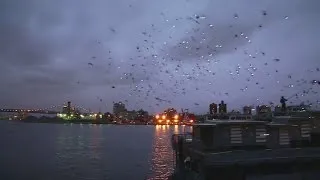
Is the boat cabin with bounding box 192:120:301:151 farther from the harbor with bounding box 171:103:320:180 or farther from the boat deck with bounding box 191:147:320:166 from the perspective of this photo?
the boat deck with bounding box 191:147:320:166

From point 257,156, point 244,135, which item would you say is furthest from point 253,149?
point 257,156

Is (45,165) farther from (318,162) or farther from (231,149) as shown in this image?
(318,162)

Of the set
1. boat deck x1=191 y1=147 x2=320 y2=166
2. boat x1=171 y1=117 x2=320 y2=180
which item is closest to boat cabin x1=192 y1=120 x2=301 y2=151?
boat x1=171 y1=117 x2=320 y2=180

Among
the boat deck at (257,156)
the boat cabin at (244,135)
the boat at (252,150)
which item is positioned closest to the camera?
the boat deck at (257,156)

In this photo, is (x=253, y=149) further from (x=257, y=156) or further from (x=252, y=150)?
(x=257, y=156)

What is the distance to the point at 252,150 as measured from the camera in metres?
33.6

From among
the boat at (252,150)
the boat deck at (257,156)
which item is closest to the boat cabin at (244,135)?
the boat at (252,150)

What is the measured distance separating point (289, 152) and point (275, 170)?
2.13m

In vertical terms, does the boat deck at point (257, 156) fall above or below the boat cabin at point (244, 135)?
below

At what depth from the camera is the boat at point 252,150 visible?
31750mm

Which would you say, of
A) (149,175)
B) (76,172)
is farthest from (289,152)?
→ (76,172)

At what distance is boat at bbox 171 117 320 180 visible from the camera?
31.8 metres

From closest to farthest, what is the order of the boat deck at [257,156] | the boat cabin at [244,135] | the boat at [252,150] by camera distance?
the boat deck at [257,156]
the boat at [252,150]
the boat cabin at [244,135]

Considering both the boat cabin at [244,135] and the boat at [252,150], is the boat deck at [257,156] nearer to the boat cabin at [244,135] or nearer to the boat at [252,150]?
the boat at [252,150]
